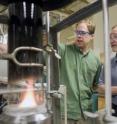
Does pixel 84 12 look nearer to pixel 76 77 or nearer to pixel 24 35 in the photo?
pixel 24 35

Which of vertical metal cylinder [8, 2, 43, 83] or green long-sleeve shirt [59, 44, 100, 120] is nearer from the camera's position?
vertical metal cylinder [8, 2, 43, 83]

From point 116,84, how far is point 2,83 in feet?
3.55

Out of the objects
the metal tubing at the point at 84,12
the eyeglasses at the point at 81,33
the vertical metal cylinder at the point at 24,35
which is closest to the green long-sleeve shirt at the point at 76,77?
the eyeglasses at the point at 81,33

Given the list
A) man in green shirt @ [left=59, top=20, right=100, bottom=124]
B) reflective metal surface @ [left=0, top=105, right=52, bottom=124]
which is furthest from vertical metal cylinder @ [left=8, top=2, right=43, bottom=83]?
man in green shirt @ [left=59, top=20, right=100, bottom=124]

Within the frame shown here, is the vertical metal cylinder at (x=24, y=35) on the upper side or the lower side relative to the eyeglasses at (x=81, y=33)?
lower

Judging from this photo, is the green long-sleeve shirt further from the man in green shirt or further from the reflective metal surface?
the reflective metal surface

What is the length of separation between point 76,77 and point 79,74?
0.03m

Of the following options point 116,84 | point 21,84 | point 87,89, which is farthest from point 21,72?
point 116,84

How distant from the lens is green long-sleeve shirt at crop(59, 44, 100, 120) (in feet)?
4.68

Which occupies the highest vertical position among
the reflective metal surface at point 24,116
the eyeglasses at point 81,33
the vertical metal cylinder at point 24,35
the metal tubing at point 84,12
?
the eyeglasses at point 81,33

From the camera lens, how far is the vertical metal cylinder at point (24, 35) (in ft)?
1.83

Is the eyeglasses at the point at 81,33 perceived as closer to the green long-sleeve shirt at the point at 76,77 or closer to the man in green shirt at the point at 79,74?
the man in green shirt at the point at 79,74

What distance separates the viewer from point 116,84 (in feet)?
5.29

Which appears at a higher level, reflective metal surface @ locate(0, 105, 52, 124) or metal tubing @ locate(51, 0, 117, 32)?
metal tubing @ locate(51, 0, 117, 32)
